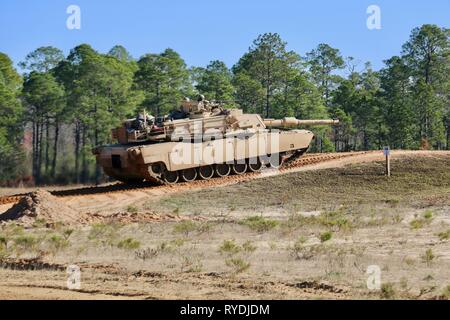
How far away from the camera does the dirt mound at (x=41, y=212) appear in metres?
22.1

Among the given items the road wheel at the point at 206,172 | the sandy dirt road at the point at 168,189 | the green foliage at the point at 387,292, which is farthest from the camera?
the road wheel at the point at 206,172

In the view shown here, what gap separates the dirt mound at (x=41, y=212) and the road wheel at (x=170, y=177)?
24.9 ft

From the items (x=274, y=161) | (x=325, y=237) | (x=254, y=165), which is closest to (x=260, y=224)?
(x=325, y=237)

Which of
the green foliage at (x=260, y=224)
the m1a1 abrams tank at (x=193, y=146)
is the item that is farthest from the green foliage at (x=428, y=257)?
the m1a1 abrams tank at (x=193, y=146)

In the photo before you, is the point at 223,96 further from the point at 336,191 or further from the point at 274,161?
the point at 336,191

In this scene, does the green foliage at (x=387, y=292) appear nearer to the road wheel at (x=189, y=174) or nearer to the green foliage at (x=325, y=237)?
the green foliage at (x=325, y=237)

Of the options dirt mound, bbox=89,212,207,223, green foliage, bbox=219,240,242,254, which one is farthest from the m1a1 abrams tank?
green foliage, bbox=219,240,242,254

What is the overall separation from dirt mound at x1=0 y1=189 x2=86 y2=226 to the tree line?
18.1m

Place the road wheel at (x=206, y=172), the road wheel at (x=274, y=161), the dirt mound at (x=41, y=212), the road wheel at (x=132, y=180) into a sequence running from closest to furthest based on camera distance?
1. the dirt mound at (x=41, y=212)
2. the road wheel at (x=132, y=180)
3. the road wheel at (x=206, y=172)
4. the road wheel at (x=274, y=161)

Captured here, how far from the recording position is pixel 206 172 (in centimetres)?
3219

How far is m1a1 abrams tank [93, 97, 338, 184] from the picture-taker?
30.0 metres
